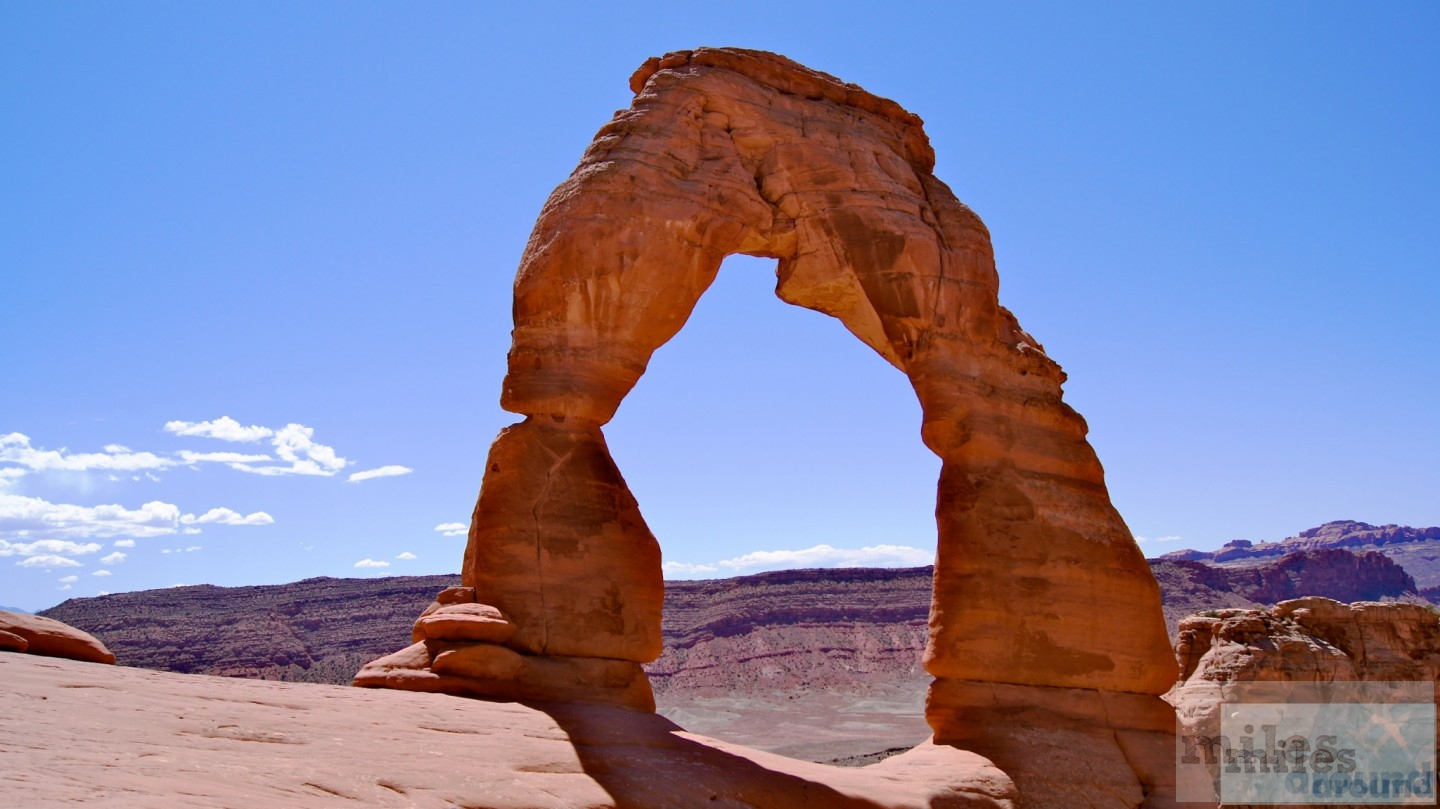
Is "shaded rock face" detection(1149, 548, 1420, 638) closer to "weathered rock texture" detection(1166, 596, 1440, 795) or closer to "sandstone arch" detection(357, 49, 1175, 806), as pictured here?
"weathered rock texture" detection(1166, 596, 1440, 795)

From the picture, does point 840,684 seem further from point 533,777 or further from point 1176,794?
point 533,777

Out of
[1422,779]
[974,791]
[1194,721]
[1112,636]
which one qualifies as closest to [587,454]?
[974,791]

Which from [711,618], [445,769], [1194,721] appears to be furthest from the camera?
[711,618]

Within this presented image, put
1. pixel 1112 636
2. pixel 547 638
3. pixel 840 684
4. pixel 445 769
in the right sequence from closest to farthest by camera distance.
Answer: pixel 445 769 → pixel 547 638 → pixel 1112 636 → pixel 840 684

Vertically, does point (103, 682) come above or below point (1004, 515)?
below

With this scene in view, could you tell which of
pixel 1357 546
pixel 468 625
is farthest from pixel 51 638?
pixel 1357 546

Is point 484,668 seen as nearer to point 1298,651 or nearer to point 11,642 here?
point 11,642

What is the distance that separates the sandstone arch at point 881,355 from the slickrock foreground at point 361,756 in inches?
38.7

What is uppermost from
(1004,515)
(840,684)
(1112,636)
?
(1004,515)

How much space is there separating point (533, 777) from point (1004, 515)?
6114mm

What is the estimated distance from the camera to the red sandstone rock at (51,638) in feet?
27.8

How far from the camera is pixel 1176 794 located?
11312 mm

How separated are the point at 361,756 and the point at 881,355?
323 inches

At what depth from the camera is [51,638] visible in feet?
28.2
